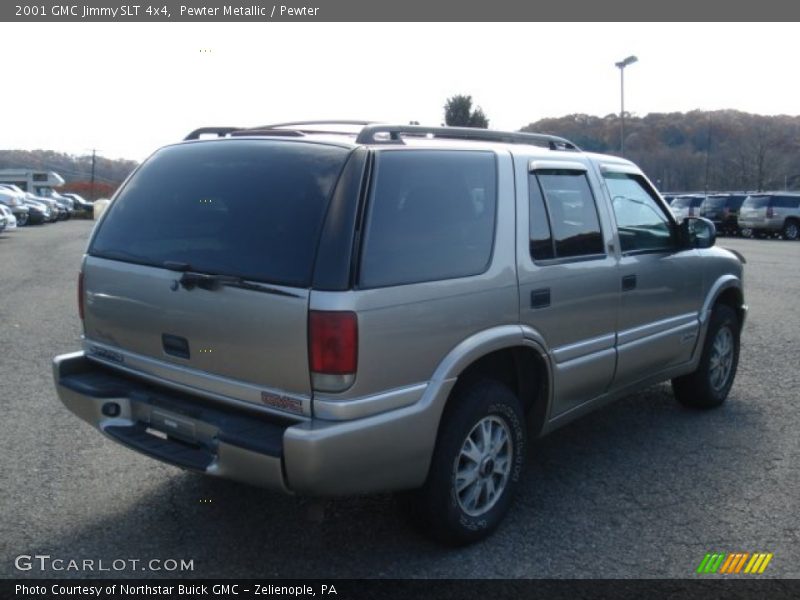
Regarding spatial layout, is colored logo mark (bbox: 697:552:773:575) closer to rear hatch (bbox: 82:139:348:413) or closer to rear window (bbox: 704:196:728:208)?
rear hatch (bbox: 82:139:348:413)

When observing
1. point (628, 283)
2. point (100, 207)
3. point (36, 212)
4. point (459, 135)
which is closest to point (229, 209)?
point (459, 135)

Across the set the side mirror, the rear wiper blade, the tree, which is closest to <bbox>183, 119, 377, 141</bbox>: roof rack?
the rear wiper blade

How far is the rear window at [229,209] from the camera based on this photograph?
347 centimetres

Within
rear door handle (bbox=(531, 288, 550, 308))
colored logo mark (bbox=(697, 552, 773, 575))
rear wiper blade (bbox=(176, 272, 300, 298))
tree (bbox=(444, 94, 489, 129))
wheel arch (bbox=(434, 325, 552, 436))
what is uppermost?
tree (bbox=(444, 94, 489, 129))

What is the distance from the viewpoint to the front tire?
147 inches

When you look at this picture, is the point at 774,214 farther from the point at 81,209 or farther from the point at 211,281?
the point at 81,209

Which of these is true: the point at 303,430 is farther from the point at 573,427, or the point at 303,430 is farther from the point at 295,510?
the point at 573,427

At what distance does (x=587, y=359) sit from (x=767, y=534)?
1283mm

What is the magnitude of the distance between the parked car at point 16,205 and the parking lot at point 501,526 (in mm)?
30725

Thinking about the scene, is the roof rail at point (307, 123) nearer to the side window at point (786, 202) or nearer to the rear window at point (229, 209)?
the rear window at point (229, 209)

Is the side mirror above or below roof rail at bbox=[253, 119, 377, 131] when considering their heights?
below

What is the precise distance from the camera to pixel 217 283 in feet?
11.7

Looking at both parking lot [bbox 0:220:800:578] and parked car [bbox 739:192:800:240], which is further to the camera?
parked car [bbox 739:192:800:240]

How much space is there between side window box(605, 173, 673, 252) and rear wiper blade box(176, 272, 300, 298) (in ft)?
8.35
